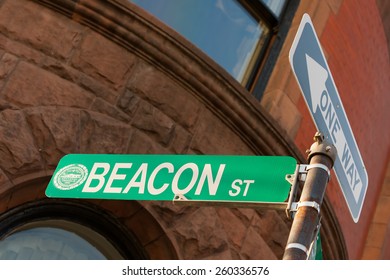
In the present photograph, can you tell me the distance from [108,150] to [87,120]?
24 centimetres

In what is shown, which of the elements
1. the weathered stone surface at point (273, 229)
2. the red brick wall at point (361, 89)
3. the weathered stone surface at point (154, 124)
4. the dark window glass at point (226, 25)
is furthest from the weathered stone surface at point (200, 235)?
the red brick wall at point (361, 89)

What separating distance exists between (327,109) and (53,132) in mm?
1806

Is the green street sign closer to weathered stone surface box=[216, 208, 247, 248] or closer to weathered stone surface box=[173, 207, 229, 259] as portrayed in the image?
weathered stone surface box=[173, 207, 229, 259]

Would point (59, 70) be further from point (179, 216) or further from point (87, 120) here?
point (179, 216)

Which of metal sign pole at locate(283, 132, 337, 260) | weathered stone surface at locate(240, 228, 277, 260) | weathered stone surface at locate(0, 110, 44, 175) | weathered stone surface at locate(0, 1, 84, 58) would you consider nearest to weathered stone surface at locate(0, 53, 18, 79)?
weathered stone surface at locate(0, 1, 84, 58)

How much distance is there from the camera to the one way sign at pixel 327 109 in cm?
489

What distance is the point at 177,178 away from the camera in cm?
443

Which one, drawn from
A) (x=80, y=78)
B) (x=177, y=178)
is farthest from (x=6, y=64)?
(x=177, y=178)

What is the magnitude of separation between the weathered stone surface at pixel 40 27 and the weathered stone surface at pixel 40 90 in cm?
19

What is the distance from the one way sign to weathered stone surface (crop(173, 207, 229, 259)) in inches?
51.5

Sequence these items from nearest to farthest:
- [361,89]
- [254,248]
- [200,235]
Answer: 1. [200,235]
2. [254,248]
3. [361,89]

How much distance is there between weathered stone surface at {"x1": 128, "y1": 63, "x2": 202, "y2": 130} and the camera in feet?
20.8

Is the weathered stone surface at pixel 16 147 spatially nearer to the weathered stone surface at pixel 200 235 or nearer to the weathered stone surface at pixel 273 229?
the weathered stone surface at pixel 200 235

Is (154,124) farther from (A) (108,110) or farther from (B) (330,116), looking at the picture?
(B) (330,116)
